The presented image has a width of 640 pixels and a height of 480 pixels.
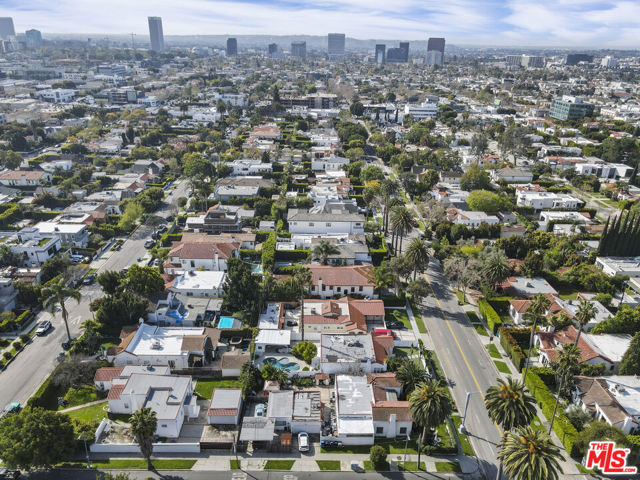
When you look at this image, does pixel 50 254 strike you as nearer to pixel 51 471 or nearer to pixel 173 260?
pixel 173 260

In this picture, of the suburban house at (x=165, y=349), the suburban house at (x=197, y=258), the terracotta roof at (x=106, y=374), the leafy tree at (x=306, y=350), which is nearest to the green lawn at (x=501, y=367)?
the leafy tree at (x=306, y=350)

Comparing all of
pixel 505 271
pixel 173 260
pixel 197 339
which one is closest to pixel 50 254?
pixel 173 260

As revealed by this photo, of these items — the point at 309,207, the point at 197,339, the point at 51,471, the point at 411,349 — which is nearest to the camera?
the point at 51,471

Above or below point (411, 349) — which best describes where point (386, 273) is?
above

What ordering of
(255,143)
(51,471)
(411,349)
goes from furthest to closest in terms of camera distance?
1. (255,143)
2. (411,349)
3. (51,471)

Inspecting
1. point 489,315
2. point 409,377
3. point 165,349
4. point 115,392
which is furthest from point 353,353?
point 115,392

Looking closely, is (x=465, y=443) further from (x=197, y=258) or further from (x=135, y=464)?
(x=197, y=258)

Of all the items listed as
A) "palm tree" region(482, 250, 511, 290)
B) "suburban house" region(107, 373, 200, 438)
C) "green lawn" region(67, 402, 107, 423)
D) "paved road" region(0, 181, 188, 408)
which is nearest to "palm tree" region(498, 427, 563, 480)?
"suburban house" region(107, 373, 200, 438)
